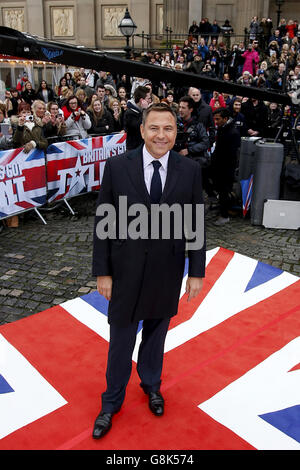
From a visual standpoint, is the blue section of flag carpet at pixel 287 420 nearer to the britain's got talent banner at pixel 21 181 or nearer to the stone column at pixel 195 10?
the britain's got talent banner at pixel 21 181

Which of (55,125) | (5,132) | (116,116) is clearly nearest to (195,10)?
(116,116)

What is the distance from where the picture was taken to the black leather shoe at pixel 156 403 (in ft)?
10.2

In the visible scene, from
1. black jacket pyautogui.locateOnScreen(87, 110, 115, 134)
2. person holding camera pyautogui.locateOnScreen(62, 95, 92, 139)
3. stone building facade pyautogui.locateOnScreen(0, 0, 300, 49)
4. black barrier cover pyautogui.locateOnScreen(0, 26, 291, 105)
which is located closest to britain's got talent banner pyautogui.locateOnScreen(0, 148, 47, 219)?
person holding camera pyautogui.locateOnScreen(62, 95, 92, 139)

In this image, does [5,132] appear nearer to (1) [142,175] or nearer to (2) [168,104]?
(2) [168,104]

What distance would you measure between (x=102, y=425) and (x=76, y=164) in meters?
5.37

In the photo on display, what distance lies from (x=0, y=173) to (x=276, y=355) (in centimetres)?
453

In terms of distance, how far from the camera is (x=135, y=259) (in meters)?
2.74

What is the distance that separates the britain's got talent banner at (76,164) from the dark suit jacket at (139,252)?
15.2 feet

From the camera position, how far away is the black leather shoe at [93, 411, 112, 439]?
9.45 ft

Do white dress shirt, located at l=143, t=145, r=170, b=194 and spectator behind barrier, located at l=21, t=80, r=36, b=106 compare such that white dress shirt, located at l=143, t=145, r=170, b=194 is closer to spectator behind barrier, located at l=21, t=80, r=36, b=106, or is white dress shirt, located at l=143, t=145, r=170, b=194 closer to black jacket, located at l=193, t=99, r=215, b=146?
black jacket, located at l=193, t=99, r=215, b=146

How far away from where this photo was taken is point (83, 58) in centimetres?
329

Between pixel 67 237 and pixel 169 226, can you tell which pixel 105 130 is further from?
pixel 169 226

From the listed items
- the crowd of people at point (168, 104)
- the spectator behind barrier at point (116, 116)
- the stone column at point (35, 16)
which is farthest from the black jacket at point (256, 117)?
the stone column at point (35, 16)

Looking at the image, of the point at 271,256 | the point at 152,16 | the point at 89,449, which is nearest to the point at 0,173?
the point at 271,256
